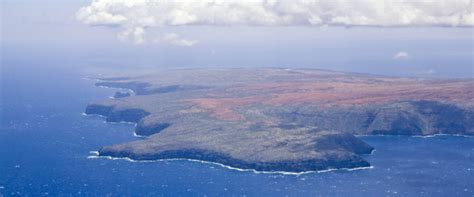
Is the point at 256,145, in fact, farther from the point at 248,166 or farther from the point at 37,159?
the point at 37,159

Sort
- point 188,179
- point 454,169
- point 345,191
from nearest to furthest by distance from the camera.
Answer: point 345,191 < point 188,179 < point 454,169

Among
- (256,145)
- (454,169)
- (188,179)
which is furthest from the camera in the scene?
(256,145)

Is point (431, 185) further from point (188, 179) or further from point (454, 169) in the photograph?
point (188, 179)

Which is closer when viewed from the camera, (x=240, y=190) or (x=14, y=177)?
(x=240, y=190)

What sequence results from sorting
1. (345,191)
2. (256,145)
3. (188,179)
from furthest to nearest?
(256,145) → (188,179) → (345,191)

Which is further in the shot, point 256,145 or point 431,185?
point 256,145

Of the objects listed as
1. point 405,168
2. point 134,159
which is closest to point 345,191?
point 405,168

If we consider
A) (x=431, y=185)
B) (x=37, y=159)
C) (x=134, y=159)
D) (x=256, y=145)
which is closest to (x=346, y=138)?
(x=256, y=145)

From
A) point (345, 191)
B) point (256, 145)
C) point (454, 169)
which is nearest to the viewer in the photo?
point (345, 191)
